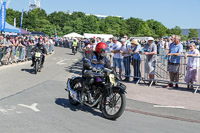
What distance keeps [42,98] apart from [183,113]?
3.90 metres

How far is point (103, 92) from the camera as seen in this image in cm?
658

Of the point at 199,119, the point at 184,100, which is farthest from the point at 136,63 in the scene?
the point at 199,119

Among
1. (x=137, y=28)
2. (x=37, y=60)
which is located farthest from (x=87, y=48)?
(x=137, y=28)

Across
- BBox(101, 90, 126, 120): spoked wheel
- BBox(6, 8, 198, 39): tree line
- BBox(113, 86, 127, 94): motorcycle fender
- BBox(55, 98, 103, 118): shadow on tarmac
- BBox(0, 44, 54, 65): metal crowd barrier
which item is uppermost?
BBox(6, 8, 198, 39): tree line

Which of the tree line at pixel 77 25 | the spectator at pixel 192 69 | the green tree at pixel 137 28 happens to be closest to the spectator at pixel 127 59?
the spectator at pixel 192 69

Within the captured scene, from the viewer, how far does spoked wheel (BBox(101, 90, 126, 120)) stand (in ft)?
20.3

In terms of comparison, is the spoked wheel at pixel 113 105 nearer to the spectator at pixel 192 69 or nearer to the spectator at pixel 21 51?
the spectator at pixel 192 69

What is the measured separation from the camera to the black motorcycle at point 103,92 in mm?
6285

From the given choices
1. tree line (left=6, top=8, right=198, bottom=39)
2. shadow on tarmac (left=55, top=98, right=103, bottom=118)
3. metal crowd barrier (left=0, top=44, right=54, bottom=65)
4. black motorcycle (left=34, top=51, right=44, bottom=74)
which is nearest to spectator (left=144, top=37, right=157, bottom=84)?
shadow on tarmac (left=55, top=98, right=103, bottom=118)

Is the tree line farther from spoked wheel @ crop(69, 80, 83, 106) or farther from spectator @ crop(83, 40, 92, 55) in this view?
spoked wheel @ crop(69, 80, 83, 106)

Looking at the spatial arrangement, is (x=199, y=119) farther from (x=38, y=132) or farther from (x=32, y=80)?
(x=32, y=80)

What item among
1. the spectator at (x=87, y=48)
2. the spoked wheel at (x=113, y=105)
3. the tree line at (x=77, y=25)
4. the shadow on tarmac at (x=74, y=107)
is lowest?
the shadow on tarmac at (x=74, y=107)

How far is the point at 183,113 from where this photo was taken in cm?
739

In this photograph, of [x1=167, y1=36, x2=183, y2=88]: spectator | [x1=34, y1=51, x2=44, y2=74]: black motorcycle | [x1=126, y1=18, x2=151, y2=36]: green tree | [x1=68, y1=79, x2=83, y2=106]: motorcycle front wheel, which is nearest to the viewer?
[x1=68, y1=79, x2=83, y2=106]: motorcycle front wheel
